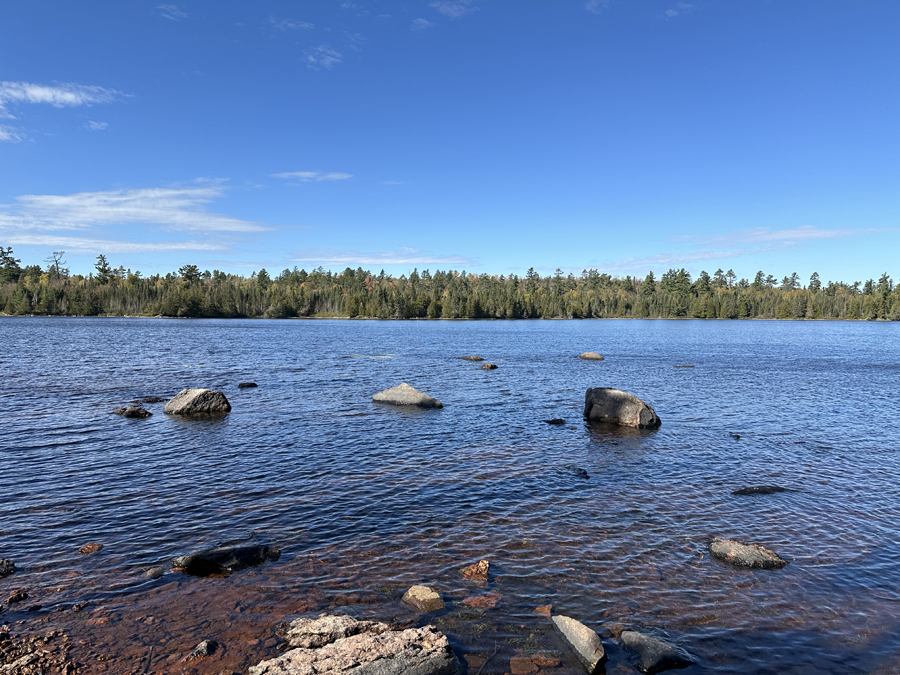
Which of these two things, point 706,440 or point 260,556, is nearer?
point 260,556

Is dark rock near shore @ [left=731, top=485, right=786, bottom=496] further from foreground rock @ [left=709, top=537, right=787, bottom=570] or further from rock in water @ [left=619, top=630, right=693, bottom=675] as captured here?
rock in water @ [left=619, top=630, right=693, bottom=675]

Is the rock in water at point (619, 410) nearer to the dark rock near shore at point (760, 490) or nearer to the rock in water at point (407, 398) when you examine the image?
the rock in water at point (407, 398)

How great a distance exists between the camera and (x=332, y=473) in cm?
2002

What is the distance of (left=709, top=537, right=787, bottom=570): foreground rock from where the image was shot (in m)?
13.1

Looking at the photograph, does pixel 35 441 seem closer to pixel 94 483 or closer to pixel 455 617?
pixel 94 483

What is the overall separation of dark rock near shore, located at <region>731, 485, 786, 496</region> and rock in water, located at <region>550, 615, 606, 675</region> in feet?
38.0

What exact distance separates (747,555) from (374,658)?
1014cm

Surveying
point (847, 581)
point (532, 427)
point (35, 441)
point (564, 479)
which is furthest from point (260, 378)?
point (847, 581)

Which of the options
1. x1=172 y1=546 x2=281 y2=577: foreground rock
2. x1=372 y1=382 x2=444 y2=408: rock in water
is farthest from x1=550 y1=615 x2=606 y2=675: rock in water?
x1=372 y1=382 x2=444 y2=408: rock in water

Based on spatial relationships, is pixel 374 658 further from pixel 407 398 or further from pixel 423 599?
pixel 407 398

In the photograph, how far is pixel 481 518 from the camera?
1588 cm

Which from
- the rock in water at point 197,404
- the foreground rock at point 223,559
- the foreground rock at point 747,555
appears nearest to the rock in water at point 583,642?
the foreground rock at point 747,555

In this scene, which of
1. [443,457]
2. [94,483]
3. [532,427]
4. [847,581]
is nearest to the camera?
[847,581]

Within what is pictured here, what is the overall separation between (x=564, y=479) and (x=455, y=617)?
1023 cm
